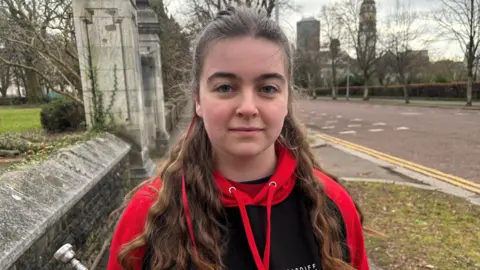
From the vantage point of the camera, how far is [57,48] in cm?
930

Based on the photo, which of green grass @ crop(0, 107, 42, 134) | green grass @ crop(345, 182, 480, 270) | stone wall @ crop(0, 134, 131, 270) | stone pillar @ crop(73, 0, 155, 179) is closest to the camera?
stone wall @ crop(0, 134, 131, 270)

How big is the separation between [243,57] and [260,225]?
0.69 metres

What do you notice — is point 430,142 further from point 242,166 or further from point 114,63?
point 242,166

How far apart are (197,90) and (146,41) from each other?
366 inches

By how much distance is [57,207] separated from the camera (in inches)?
104

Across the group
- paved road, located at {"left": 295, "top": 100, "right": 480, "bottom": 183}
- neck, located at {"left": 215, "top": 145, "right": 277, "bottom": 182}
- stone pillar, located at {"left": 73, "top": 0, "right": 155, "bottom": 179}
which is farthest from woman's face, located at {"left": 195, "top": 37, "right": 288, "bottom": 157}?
stone pillar, located at {"left": 73, "top": 0, "right": 155, "bottom": 179}

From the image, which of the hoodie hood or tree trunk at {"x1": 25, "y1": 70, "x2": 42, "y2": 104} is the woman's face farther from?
tree trunk at {"x1": 25, "y1": 70, "x2": 42, "y2": 104}

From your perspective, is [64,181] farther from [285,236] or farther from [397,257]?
[397,257]

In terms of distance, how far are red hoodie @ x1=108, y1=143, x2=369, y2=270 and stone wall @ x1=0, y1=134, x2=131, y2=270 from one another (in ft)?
3.19

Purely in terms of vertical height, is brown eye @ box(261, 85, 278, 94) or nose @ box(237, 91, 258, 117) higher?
brown eye @ box(261, 85, 278, 94)

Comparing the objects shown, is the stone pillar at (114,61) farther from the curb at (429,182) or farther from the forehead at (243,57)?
the forehead at (243,57)

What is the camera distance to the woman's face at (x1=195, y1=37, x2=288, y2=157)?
131cm

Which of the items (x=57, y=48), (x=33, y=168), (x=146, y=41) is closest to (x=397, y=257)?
(x=33, y=168)

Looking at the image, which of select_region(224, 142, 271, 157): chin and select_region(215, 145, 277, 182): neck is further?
select_region(215, 145, 277, 182): neck
